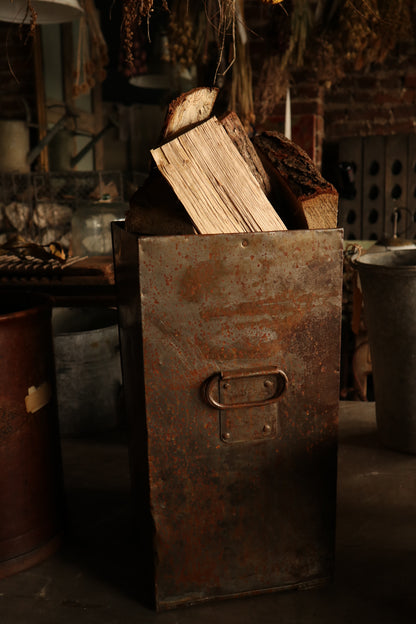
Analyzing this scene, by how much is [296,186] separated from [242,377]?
0.47 meters

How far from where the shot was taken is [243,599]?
1.46 meters

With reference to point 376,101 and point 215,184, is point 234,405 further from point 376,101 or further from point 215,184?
point 376,101

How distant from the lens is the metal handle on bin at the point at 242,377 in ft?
4.32

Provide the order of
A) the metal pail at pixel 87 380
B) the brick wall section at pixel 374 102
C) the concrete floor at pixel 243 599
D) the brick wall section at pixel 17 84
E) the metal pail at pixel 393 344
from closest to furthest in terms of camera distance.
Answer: the concrete floor at pixel 243 599 < the metal pail at pixel 393 344 < the metal pail at pixel 87 380 < the brick wall section at pixel 17 84 < the brick wall section at pixel 374 102

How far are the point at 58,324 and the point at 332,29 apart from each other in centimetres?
260

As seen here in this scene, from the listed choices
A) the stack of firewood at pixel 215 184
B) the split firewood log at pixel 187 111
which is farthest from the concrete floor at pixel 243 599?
the split firewood log at pixel 187 111

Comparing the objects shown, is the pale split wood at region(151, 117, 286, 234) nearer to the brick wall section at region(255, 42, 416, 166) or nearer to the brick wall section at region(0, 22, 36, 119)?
the brick wall section at region(255, 42, 416, 166)

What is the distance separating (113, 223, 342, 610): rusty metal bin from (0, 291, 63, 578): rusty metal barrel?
30cm

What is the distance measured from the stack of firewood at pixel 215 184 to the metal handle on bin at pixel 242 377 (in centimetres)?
32

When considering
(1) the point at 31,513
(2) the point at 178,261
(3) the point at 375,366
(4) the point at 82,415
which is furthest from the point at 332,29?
(1) the point at 31,513

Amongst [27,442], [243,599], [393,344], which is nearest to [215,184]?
[27,442]

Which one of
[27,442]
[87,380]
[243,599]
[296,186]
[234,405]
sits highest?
[296,186]

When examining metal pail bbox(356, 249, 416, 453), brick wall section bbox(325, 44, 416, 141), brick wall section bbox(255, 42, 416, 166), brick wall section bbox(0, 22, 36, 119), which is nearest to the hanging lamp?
metal pail bbox(356, 249, 416, 453)

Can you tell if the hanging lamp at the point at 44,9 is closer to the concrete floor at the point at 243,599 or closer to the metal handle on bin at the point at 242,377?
the metal handle on bin at the point at 242,377
